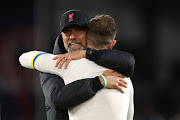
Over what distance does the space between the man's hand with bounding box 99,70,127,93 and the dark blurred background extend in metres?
2.29

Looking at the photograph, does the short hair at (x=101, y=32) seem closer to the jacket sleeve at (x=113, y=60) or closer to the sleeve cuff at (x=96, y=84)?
the jacket sleeve at (x=113, y=60)

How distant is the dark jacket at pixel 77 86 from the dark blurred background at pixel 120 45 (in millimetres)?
2212

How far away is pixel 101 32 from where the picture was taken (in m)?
1.12

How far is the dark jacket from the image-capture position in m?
0.98

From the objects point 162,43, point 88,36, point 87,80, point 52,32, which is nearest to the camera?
point 87,80

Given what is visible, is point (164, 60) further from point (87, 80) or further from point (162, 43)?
point (87, 80)

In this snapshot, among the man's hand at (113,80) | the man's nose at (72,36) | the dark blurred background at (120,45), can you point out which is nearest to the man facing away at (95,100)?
the man's hand at (113,80)

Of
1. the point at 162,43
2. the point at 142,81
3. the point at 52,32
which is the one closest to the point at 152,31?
the point at 162,43

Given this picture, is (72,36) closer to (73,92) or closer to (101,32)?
(101,32)

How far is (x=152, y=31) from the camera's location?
365cm

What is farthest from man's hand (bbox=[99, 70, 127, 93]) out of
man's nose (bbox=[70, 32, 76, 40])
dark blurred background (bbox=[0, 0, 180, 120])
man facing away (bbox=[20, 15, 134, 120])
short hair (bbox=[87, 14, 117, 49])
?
dark blurred background (bbox=[0, 0, 180, 120])

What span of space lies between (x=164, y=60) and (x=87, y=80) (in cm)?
271

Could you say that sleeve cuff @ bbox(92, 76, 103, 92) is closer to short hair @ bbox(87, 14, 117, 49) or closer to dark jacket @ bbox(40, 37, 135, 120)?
dark jacket @ bbox(40, 37, 135, 120)

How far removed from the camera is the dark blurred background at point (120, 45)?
11.0 ft
